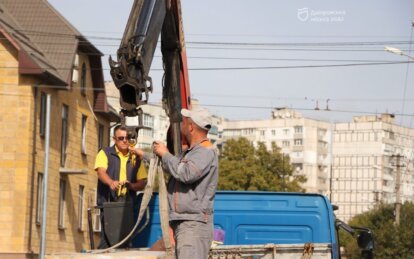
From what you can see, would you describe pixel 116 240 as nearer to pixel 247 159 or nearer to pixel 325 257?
pixel 325 257

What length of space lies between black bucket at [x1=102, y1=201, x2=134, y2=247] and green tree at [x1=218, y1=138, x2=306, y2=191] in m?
79.5

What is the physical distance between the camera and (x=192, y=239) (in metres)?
10.6

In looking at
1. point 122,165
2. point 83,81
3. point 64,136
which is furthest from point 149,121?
point 122,165

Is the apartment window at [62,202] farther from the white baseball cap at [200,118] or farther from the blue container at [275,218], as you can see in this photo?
the white baseball cap at [200,118]

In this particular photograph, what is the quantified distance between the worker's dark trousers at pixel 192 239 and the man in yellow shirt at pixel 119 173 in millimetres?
3797

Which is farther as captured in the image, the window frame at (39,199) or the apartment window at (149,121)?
the apartment window at (149,121)

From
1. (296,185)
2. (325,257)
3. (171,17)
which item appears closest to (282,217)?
(325,257)

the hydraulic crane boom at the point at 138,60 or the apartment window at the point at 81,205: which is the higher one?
the apartment window at the point at 81,205

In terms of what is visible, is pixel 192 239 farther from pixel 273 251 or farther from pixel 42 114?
pixel 42 114

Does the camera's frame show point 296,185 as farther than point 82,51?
Yes

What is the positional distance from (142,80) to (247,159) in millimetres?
85478

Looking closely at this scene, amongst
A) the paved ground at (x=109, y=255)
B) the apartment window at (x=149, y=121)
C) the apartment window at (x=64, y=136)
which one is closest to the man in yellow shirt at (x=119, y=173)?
the paved ground at (x=109, y=255)

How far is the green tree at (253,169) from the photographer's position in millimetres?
94875

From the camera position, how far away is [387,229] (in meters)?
97.0
